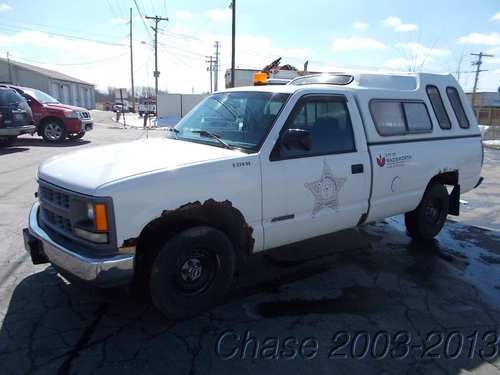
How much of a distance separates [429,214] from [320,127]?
2463 millimetres

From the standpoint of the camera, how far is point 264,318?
3.43 m

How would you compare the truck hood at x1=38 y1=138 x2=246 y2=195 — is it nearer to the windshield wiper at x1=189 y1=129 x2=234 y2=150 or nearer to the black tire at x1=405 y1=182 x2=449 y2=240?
the windshield wiper at x1=189 y1=129 x2=234 y2=150

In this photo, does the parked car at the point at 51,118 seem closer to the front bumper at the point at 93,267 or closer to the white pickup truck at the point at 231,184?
the white pickup truck at the point at 231,184

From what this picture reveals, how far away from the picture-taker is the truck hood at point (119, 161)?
9.68ft

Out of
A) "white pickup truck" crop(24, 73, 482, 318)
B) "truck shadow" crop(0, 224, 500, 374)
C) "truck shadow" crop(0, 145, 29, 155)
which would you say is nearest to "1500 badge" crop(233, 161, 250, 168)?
"white pickup truck" crop(24, 73, 482, 318)

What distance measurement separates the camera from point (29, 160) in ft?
34.7

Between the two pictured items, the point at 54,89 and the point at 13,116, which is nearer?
the point at 13,116

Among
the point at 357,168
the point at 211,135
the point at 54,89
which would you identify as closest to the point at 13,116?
the point at 211,135

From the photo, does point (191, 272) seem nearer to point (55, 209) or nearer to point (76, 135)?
point (55, 209)

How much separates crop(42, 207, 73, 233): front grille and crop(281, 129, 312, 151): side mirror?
191 cm

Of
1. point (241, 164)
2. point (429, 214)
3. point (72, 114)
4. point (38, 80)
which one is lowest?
point (429, 214)

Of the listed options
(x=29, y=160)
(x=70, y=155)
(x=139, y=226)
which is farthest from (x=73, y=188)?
(x=29, y=160)

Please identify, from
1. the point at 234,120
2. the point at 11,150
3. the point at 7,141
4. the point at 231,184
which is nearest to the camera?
the point at 231,184

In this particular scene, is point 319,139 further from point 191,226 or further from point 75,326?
point 75,326
